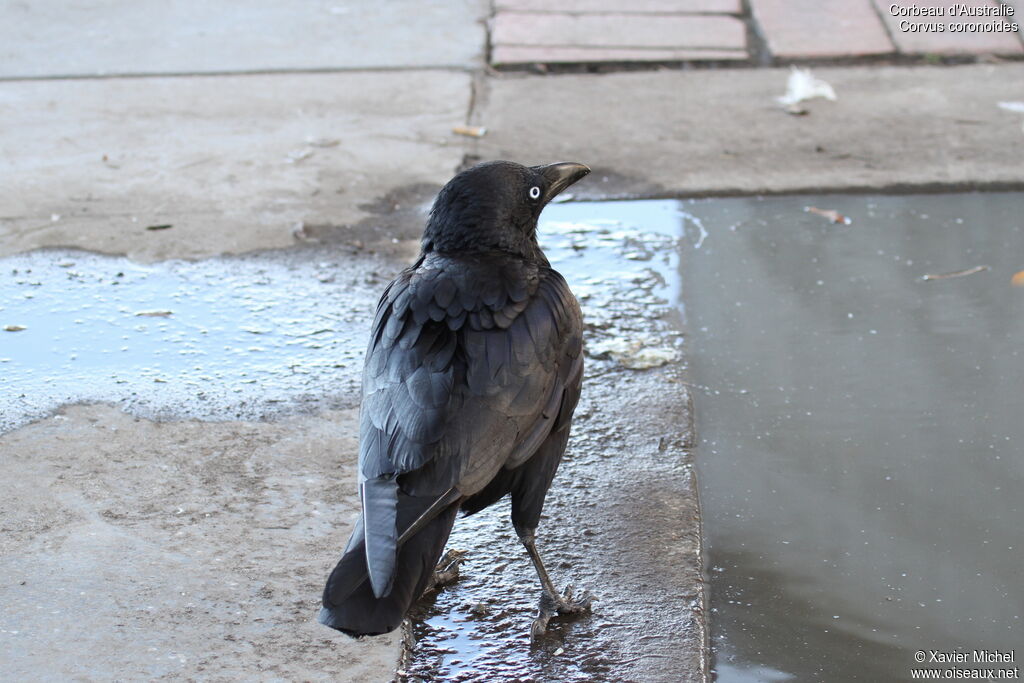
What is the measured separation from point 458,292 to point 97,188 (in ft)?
10.1

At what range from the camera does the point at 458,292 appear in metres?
2.68

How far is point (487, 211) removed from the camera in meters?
2.87

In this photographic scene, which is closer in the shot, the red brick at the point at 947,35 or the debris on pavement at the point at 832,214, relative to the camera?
the debris on pavement at the point at 832,214

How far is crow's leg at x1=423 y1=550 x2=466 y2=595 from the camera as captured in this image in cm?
283

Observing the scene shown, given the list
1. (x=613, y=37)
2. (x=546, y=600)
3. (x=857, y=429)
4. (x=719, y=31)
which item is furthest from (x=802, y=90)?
(x=546, y=600)

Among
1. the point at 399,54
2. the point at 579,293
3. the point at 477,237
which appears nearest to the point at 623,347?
the point at 579,293

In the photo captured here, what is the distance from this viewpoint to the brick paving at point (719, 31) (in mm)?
6594

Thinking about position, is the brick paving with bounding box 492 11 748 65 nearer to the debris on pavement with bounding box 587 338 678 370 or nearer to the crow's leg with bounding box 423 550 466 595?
the debris on pavement with bounding box 587 338 678 370

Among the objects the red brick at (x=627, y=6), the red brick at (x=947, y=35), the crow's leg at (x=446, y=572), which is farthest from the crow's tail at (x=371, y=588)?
the red brick at (x=627, y=6)

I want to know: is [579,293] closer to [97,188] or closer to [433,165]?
[433,165]

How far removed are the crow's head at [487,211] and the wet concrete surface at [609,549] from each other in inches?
28.3

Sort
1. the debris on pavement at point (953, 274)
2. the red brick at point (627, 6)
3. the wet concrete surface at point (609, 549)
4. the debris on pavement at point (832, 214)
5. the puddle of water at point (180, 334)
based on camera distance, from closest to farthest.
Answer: the wet concrete surface at point (609, 549) → the puddle of water at point (180, 334) → the debris on pavement at point (953, 274) → the debris on pavement at point (832, 214) → the red brick at point (627, 6)

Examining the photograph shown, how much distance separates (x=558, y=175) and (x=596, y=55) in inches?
150

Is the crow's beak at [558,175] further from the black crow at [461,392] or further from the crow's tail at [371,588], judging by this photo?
the crow's tail at [371,588]
